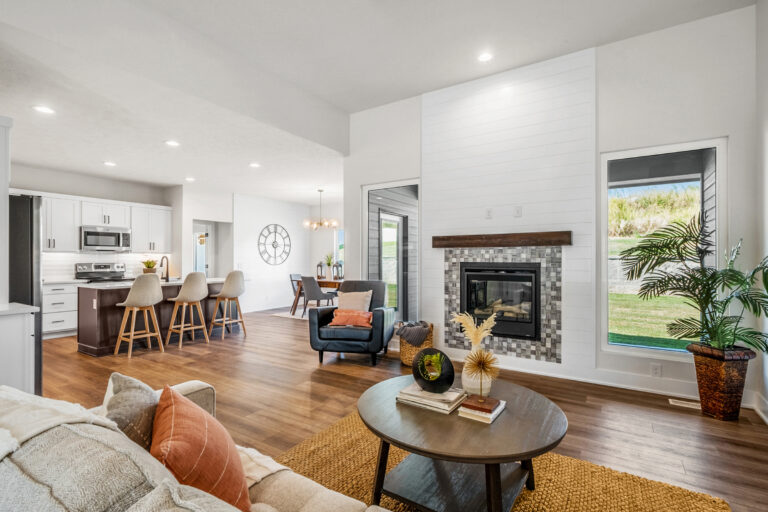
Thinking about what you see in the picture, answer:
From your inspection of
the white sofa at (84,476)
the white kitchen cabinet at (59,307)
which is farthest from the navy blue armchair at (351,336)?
the white kitchen cabinet at (59,307)

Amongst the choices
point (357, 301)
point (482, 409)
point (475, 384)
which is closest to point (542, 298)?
point (357, 301)

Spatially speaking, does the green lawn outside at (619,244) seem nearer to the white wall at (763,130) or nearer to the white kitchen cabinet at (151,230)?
the white wall at (763,130)

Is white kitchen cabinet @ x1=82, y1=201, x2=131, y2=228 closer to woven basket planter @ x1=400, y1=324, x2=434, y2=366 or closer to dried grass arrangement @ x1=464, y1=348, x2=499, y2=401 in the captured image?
woven basket planter @ x1=400, y1=324, x2=434, y2=366

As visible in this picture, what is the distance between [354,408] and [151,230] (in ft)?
20.5

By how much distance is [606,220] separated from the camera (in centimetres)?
358

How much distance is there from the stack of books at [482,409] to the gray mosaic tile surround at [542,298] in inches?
86.0

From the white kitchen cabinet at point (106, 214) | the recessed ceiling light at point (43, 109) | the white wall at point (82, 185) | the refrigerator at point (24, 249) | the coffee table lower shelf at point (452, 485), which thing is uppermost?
the recessed ceiling light at point (43, 109)

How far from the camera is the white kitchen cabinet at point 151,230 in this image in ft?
22.9

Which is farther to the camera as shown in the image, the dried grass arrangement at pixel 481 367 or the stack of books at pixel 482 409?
the dried grass arrangement at pixel 481 367

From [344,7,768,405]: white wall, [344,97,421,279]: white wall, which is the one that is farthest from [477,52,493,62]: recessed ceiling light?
[344,97,421,279]: white wall

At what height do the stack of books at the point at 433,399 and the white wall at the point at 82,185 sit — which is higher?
the white wall at the point at 82,185

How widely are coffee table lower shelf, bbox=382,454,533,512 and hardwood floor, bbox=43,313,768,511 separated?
771 millimetres

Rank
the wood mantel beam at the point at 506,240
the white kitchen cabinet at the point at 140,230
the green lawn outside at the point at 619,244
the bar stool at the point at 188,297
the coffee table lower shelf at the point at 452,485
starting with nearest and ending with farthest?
the coffee table lower shelf at the point at 452,485, the green lawn outside at the point at 619,244, the wood mantel beam at the point at 506,240, the bar stool at the point at 188,297, the white kitchen cabinet at the point at 140,230

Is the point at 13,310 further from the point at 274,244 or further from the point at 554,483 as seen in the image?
the point at 274,244
